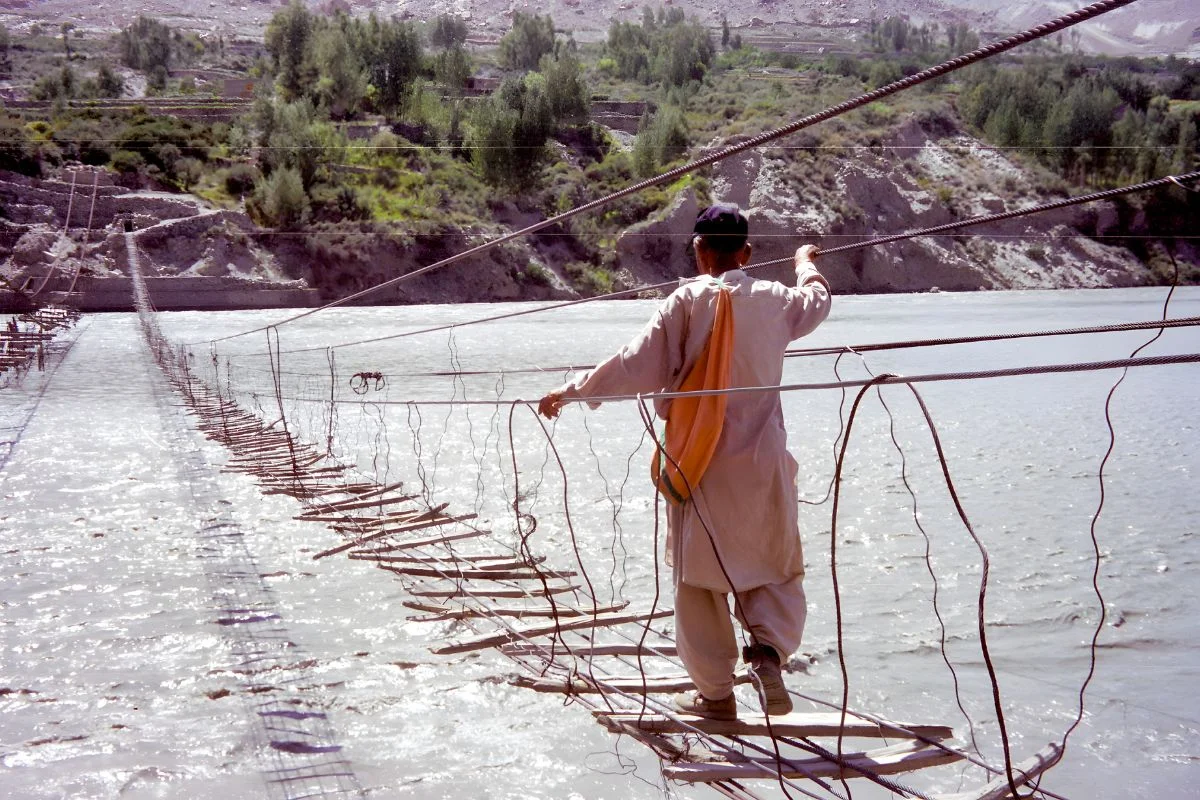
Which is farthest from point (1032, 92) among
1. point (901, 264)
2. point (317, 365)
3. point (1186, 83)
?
point (317, 365)

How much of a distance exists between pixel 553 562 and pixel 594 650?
173cm

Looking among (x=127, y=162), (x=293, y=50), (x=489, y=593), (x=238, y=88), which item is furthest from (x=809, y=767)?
(x=238, y=88)

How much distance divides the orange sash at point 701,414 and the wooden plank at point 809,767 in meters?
0.55

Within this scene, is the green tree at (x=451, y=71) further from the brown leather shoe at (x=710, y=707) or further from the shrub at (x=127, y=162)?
the brown leather shoe at (x=710, y=707)

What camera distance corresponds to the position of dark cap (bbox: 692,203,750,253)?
83.8 inches

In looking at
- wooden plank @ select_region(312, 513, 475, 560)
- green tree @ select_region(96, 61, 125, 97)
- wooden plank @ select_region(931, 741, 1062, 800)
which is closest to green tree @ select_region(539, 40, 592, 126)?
green tree @ select_region(96, 61, 125, 97)

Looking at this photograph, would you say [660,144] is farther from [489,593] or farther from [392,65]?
[489,593]

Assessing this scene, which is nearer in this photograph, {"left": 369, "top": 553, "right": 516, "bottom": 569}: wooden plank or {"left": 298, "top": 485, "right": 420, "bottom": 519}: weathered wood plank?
{"left": 369, "top": 553, "right": 516, "bottom": 569}: wooden plank

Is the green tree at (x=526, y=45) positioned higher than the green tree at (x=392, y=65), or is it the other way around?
the green tree at (x=526, y=45)

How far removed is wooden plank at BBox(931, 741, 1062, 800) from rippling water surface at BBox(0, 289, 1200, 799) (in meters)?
0.70

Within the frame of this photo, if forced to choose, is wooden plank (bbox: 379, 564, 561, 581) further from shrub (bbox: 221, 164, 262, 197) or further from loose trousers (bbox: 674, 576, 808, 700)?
shrub (bbox: 221, 164, 262, 197)

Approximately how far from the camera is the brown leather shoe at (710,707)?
226 cm

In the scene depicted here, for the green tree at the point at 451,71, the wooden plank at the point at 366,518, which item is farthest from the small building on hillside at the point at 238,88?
the wooden plank at the point at 366,518

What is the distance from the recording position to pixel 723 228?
2.13m
